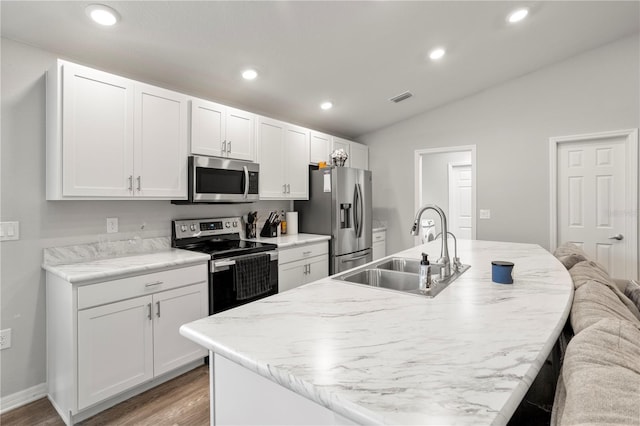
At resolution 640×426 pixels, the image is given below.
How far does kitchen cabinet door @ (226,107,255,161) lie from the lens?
2.93 metres

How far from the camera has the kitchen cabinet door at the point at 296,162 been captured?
3.56 m

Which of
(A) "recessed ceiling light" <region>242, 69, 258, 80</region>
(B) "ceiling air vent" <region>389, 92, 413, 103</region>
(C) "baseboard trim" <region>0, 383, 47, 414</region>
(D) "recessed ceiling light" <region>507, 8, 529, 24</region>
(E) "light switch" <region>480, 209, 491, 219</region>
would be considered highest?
(D) "recessed ceiling light" <region>507, 8, 529, 24</region>

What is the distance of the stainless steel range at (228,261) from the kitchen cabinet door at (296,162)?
0.84m

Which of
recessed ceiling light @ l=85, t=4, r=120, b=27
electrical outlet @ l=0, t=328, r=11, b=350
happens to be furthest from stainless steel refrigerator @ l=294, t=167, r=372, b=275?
electrical outlet @ l=0, t=328, r=11, b=350

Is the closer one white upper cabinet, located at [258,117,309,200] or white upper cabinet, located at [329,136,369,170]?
white upper cabinet, located at [258,117,309,200]

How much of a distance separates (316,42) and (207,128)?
45.7 inches

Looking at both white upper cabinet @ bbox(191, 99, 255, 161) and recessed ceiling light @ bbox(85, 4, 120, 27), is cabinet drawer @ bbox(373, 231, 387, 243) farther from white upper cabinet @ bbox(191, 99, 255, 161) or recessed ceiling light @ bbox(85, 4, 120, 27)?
recessed ceiling light @ bbox(85, 4, 120, 27)

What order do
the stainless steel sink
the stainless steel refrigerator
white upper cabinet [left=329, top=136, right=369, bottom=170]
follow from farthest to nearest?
white upper cabinet [left=329, top=136, right=369, bottom=170]
the stainless steel refrigerator
the stainless steel sink

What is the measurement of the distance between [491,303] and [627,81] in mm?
3660

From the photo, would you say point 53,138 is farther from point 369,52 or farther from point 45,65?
point 369,52

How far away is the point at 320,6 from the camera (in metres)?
2.17

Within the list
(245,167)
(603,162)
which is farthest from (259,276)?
(603,162)

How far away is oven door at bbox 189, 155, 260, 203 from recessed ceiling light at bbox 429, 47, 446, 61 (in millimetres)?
1987

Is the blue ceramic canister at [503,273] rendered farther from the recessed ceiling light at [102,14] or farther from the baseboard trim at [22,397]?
the baseboard trim at [22,397]
